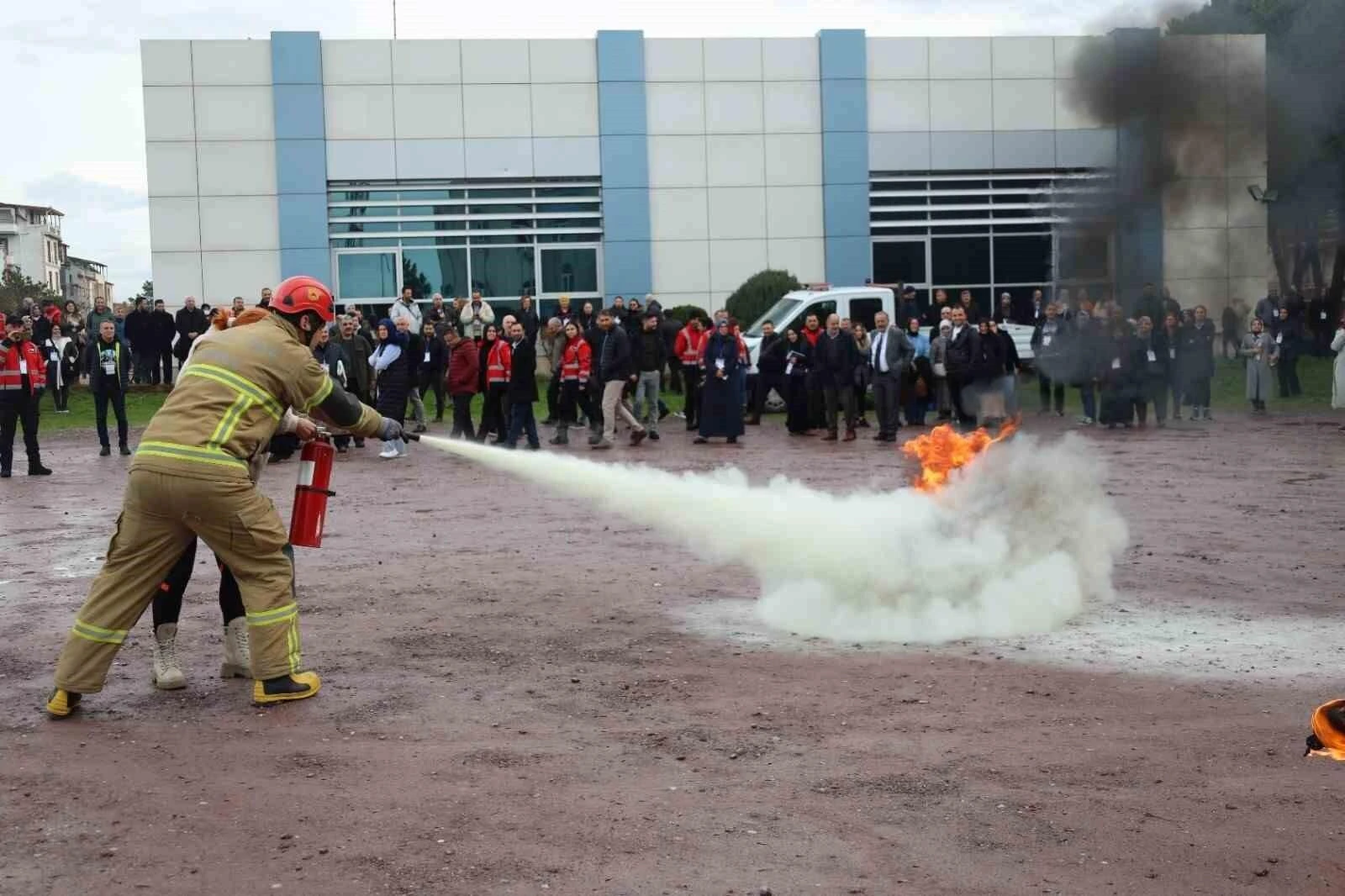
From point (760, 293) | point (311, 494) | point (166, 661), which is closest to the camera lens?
point (166, 661)

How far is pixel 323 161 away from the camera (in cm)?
3262

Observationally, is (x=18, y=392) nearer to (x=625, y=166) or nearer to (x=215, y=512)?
(x=215, y=512)

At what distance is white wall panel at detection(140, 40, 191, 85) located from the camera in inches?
1249

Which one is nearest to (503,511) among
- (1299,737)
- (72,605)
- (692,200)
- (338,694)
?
(72,605)

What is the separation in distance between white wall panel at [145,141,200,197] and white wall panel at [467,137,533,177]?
6337 millimetres

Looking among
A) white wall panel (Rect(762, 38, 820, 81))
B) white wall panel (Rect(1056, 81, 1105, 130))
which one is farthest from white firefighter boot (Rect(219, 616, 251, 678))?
white wall panel (Rect(762, 38, 820, 81))

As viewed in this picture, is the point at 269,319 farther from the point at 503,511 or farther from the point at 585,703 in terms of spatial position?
A: the point at 503,511

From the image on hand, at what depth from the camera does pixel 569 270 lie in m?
33.9

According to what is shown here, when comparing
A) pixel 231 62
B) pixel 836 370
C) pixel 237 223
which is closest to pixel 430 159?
pixel 237 223

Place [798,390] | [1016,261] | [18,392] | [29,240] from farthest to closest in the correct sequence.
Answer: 1. [29,240]
2. [1016,261]
3. [798,390]
4. [18,392]

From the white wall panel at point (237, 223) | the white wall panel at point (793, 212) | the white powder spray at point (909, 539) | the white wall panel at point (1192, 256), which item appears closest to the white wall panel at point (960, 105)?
the white wall panel at point (793, 212)

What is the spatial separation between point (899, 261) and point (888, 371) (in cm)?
1404

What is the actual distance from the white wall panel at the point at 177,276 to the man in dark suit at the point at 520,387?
Result: 15.7 metres

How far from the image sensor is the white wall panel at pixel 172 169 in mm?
32031
